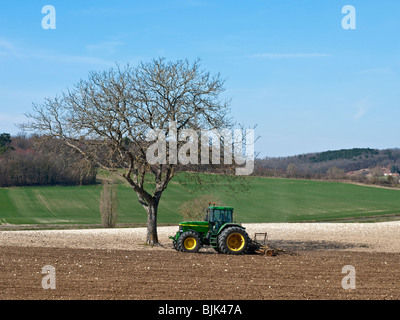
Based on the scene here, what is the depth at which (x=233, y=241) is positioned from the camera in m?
20.2

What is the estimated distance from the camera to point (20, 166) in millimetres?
62625

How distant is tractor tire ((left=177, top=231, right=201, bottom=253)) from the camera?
20.5 metres

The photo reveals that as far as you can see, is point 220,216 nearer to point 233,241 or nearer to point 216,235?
point 216,235

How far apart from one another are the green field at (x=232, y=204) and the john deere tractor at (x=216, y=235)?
28.6 meters

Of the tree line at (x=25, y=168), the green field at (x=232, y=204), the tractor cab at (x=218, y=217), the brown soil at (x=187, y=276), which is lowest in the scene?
the green field at (x=232, y=204)

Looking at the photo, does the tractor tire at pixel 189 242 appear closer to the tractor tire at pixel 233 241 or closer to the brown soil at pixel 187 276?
the brown soil at pixel 187 276

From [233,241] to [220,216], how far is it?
1201mm

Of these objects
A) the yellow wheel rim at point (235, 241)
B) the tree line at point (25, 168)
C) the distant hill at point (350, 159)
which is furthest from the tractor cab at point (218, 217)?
the distant hill at point (350, 159)

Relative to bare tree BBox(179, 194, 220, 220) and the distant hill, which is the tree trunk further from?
the distant hill

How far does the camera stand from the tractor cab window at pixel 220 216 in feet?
67.9

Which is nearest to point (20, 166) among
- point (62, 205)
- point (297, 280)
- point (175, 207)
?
point (62, 205)

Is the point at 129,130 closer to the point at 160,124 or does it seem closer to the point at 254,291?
the point at 160,124

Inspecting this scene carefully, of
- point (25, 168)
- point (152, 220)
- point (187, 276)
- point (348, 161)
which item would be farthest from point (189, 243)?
point (348, 161)

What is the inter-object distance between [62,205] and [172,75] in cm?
4274
